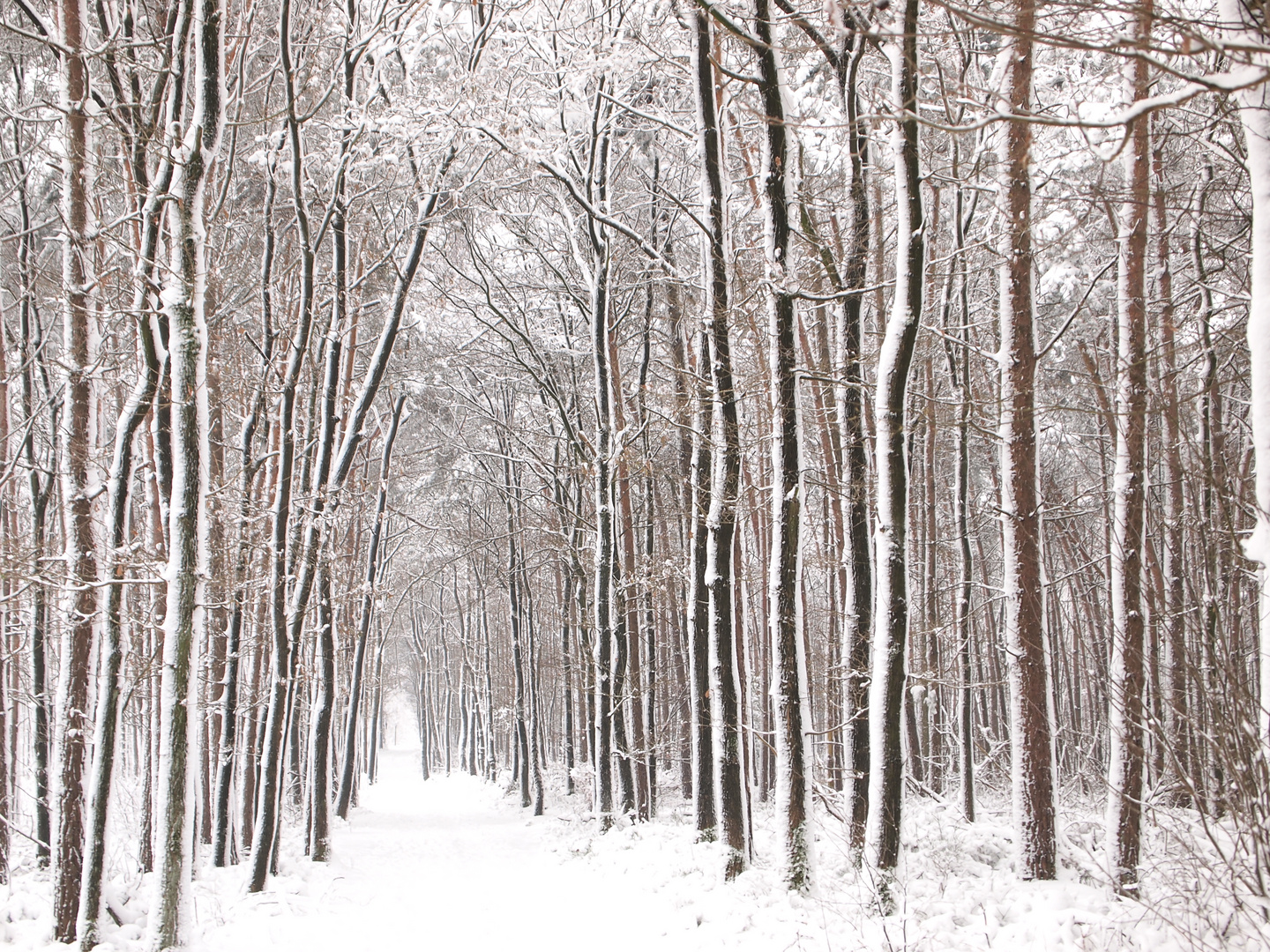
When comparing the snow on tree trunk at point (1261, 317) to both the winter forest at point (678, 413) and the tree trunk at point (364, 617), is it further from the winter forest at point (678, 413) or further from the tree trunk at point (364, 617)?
the tree trunk at point (364, 617)

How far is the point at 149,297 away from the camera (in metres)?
6.42

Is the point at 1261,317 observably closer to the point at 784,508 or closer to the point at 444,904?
the point at 784,508

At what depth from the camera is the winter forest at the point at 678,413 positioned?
500 cm

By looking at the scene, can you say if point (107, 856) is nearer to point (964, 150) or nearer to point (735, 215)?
point (735, 215)

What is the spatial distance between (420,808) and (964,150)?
21.4 meters

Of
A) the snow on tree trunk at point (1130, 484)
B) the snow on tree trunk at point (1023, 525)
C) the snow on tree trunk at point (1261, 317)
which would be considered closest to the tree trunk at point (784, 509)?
the snow on tree trunk at point (1023, 525)

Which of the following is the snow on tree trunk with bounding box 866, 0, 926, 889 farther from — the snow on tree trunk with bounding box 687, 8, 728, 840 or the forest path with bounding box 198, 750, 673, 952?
the forest path with bounding box 198, 750, 673, 952

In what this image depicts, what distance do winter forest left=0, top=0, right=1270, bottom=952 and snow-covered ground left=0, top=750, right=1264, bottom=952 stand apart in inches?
3.3

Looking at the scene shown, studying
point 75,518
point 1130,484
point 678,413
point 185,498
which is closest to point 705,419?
point 678,413

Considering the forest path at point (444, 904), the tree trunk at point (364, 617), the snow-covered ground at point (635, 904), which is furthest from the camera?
the tree trunk at point (364, 617)

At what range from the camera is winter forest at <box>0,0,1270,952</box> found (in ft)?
16.4

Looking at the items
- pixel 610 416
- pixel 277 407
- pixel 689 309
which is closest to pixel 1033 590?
pixel 610 416

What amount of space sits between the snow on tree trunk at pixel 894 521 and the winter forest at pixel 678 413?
0.13 feet

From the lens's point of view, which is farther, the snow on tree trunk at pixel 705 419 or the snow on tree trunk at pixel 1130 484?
the snow on tree trunk at pixel 705 419
